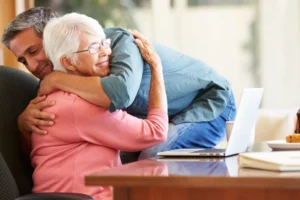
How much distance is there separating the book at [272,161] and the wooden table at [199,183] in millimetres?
21

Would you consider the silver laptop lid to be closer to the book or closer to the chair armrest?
the book

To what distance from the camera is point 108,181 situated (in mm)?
1197

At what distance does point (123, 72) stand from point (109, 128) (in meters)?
0.19

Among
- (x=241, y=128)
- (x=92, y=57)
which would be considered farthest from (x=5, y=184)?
(x=241, y=128)

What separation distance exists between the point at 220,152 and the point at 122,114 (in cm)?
35

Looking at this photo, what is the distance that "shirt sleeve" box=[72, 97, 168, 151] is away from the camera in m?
1.87

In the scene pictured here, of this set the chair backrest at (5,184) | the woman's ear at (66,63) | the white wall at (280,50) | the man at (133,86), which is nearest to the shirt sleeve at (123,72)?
the man at (133,86)

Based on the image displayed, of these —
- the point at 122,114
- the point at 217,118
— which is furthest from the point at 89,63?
the point at 217,118

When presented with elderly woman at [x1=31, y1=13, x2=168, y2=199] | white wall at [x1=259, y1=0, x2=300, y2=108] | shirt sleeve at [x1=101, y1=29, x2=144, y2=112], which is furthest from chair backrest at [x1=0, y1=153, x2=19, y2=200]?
white wall at [x1=259, y1=0, x2=300, y2=108]

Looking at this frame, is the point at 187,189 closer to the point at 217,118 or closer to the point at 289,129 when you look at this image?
the point at 217,118

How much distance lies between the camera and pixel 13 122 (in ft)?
7.09

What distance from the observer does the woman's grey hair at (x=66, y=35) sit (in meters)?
1.96

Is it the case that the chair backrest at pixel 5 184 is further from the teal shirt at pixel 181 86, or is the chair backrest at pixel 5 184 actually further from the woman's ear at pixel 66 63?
the teal shirt at pixel 181 86

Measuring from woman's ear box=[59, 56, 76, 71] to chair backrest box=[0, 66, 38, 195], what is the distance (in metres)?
0.28
